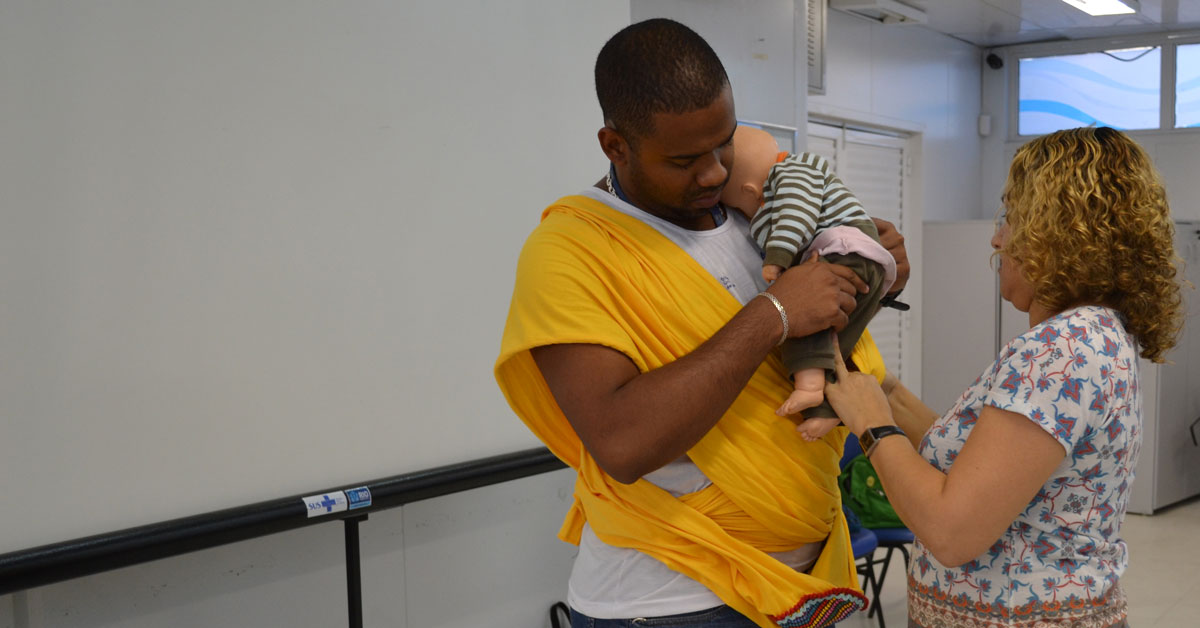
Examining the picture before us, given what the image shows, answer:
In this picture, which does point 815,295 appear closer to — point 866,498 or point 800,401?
point 800,401

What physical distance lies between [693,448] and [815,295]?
0.82ft

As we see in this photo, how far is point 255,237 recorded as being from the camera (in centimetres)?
236

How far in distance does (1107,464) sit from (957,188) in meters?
6.90

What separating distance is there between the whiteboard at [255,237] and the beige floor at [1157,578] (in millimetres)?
2413

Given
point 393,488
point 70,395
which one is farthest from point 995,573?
point 70,395

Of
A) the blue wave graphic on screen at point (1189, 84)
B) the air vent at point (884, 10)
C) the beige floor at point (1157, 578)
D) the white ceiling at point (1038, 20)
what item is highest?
the white ceiling at point (1038, 20)

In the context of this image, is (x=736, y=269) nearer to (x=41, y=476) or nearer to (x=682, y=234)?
(x=682, y=234)

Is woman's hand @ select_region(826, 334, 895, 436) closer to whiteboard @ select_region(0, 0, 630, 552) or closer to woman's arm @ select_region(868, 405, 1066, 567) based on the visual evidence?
woman's arm @ select_region(868, 405, 1066, 567)

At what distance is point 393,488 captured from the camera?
2.55m

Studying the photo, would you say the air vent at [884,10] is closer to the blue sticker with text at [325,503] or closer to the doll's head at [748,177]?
the blue sticker with text at [325,503]

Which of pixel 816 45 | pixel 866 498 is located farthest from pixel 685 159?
pixel 816 45

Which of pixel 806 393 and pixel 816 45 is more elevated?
pixel 816 45

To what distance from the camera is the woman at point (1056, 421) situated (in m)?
1.51

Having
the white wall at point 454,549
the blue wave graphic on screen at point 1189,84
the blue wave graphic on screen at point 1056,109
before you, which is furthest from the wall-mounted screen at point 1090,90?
the white wall at point 454,549
